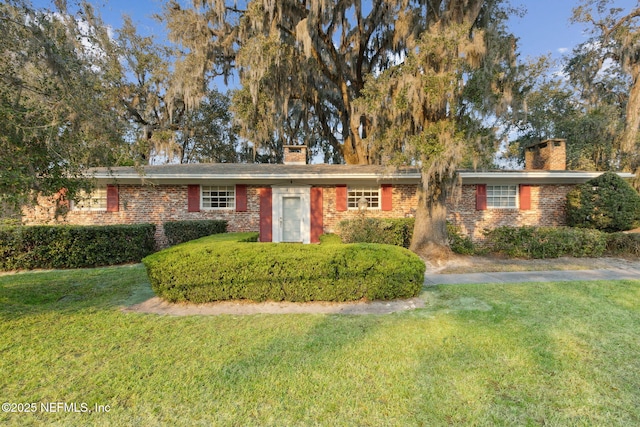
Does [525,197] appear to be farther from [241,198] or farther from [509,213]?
[241,198]

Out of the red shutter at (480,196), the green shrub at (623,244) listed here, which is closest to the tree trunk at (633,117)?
the green shrub at (623,244)

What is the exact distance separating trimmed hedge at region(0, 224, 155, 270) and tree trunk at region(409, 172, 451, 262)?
8.33 meters

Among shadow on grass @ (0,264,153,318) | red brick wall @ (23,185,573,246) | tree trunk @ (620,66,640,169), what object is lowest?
shadow on grass @ (0,264,153,318)

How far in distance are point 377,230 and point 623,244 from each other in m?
7.35

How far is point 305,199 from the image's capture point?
10.2 meters

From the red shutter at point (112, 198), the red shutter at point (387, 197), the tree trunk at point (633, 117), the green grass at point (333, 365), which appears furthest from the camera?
the tree trunk at point (633, 117)

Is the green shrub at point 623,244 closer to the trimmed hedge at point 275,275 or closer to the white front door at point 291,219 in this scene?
the trimmed hedge at point 275,275

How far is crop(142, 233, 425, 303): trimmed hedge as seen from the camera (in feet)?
14.7

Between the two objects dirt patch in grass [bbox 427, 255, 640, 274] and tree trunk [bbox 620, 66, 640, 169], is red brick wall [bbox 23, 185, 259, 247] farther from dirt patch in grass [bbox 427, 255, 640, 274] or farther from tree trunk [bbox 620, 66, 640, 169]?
tree trunk [bbox 620, 66, 640, 169]

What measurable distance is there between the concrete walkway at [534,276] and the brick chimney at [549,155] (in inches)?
238

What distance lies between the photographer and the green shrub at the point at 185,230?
8812mm

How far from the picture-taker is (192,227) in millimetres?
8828

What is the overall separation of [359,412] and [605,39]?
2032cm

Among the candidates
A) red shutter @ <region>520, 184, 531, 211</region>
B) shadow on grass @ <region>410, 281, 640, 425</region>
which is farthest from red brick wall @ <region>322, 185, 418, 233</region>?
shadow on grass @ <region>410, 281, 640, 425</region>
